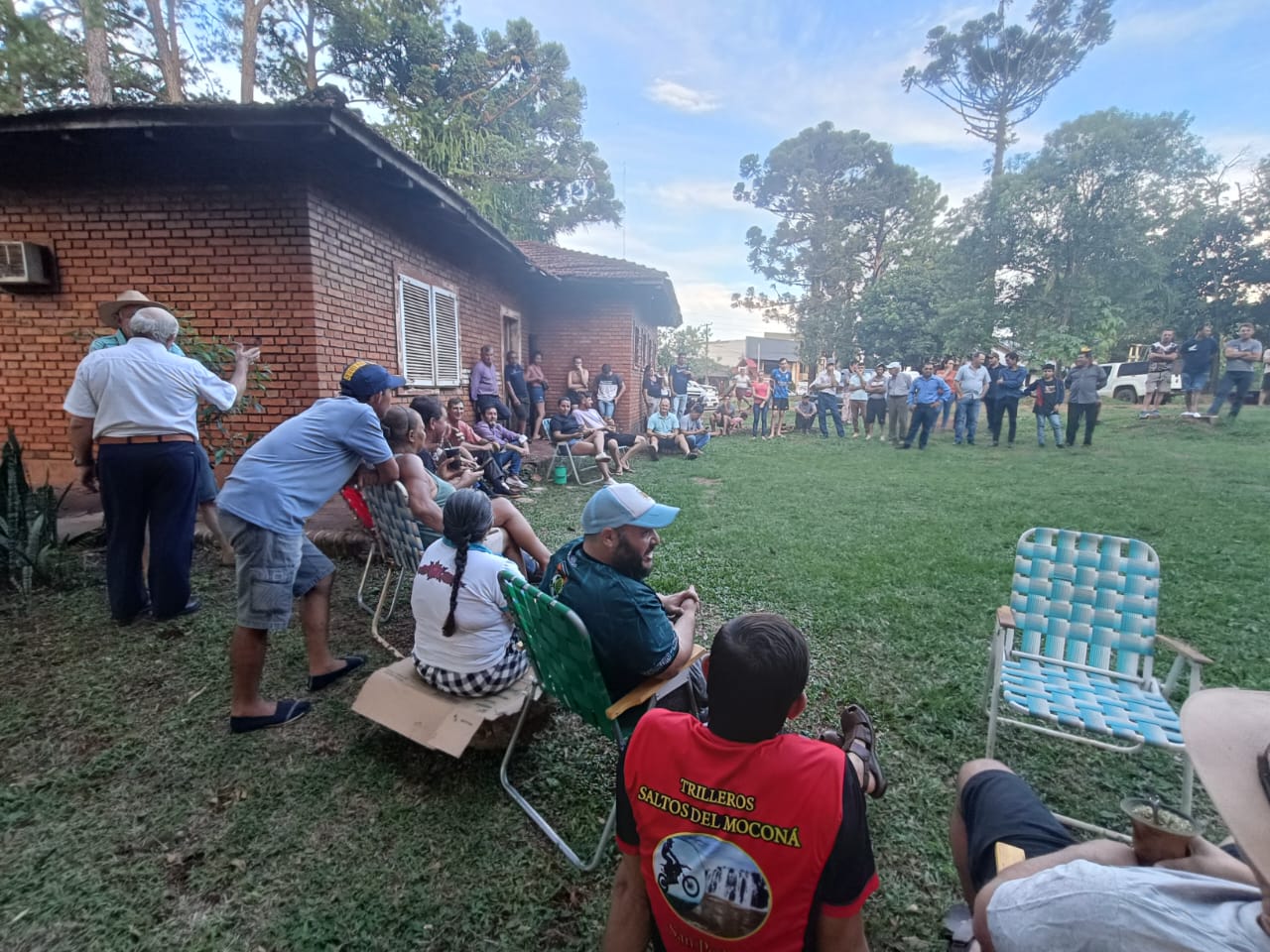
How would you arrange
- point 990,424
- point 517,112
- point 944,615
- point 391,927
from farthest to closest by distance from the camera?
point 517,112 → point 990,424 → point 944,615 → point 391,927

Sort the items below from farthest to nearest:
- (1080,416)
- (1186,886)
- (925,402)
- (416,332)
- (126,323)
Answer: (925,402), (1080,416), (416,332), (126,323), (1186,886)

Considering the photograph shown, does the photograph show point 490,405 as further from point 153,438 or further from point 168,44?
point 168,44

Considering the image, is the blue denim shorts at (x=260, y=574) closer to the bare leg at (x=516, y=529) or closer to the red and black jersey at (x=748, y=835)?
the bare leg at (x=516, y=529)

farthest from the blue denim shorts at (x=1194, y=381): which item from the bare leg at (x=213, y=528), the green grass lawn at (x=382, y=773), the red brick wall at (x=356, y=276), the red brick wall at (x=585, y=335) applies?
the bare leg at (x=213, y=528)

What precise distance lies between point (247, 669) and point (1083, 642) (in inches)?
149

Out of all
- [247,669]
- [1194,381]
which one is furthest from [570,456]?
[1194,381]

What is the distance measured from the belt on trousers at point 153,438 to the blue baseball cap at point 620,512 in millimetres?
2745

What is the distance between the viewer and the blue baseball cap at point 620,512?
6.92 feet

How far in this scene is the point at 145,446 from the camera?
3354 millimetres

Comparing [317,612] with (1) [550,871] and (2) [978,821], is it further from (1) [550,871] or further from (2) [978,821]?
(2) [978,821]

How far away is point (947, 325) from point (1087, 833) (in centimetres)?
2325

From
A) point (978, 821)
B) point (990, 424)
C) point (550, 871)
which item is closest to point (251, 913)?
point (550, 871)

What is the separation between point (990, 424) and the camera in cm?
1242

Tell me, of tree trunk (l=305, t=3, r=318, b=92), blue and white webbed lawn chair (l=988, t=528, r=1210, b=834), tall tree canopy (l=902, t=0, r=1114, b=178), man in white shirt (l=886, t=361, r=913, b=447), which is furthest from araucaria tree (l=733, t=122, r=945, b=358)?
blue and white webbed lawn chair (l=988, t=528, r=1210, b=834)
